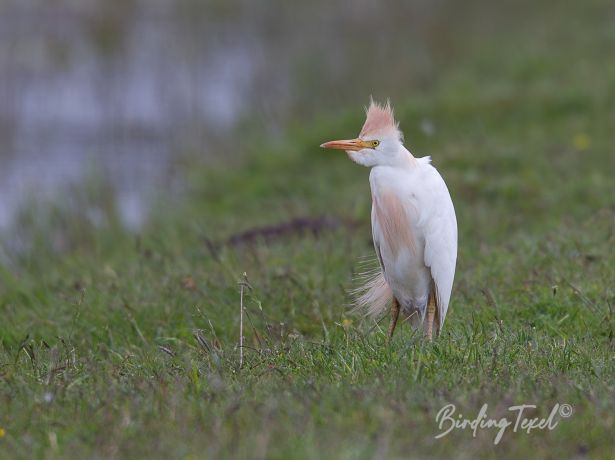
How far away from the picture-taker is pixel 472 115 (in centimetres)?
1116

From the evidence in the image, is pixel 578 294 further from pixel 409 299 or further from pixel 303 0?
pixel 303 0

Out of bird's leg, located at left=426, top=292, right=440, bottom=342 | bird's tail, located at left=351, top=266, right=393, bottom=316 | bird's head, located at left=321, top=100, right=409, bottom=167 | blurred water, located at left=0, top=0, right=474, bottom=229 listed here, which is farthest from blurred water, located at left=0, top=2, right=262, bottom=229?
bird's head, located at left=321, top=100, right=409, bottom=167

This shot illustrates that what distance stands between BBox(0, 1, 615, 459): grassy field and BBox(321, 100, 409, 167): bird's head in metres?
0.81

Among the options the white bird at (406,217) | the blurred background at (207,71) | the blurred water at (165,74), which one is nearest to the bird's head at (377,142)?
the white bird at (406,217)

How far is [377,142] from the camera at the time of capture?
488 cm

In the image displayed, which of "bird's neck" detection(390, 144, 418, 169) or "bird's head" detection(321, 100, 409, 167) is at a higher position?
"bird's head" detection(321, 100, 409, 167)

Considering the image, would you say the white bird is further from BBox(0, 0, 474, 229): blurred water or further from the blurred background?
BBox(0, 0, 474, 229): blurred water

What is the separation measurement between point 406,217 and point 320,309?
41.2 inches

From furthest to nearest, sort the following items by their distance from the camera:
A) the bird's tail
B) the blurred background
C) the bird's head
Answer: the blurred background
the bird's tail
the bird's head

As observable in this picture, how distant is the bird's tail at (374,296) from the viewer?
5.41 meters

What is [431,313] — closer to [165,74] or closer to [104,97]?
[104,97]

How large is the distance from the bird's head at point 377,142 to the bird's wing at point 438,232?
243mm

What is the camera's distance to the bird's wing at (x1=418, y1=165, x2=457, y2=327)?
4.99 m

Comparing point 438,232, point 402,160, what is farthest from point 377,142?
point 438,232
